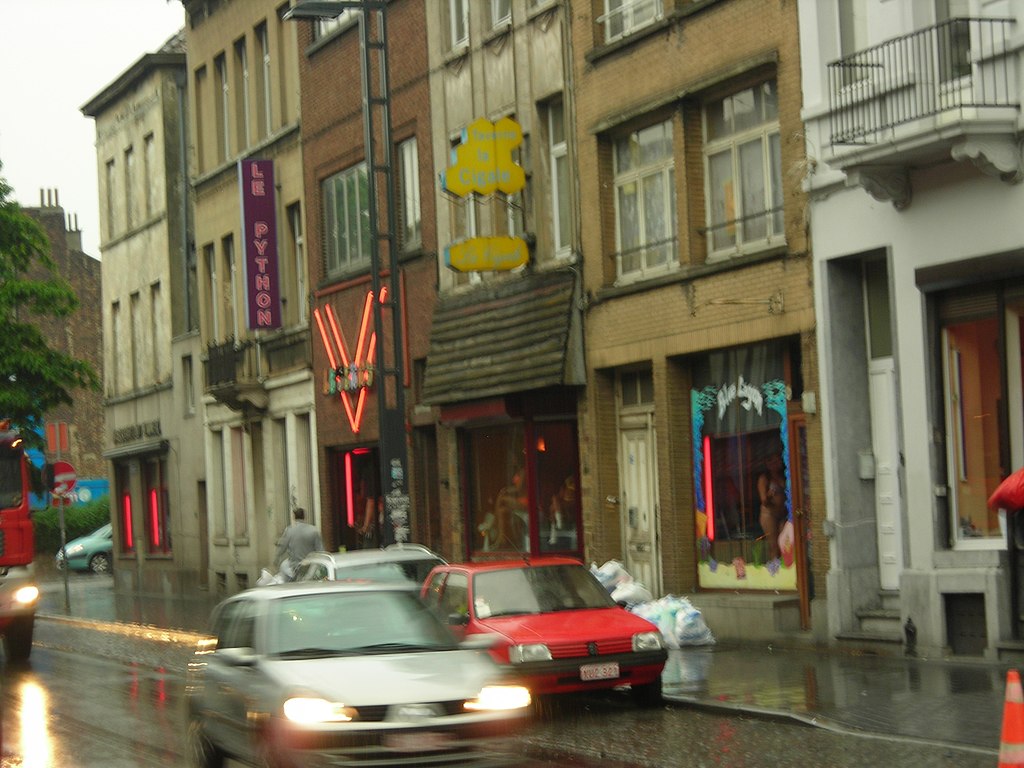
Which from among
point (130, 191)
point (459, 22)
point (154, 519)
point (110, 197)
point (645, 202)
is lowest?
point (154, 519)

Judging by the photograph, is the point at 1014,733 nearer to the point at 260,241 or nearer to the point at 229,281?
the point at 260,241

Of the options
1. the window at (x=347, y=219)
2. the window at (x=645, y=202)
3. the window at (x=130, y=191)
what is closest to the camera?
the window at (x=645, y=202)

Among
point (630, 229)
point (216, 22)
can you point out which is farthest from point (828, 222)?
point (216, 22)

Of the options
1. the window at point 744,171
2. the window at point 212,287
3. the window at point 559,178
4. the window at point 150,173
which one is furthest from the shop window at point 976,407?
the window at point 150,173

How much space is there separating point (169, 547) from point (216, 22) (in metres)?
14.0

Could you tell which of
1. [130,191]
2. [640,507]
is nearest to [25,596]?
[640,507]

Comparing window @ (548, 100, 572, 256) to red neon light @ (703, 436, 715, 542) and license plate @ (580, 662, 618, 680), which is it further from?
license plate @ (580, 662, 618, 680)

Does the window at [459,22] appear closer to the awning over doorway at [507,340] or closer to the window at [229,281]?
the awning over doorway at [507,340]

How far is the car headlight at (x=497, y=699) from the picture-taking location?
10.6 m

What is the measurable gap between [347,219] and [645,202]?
10.9 metres

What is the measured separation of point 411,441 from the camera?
103 ft

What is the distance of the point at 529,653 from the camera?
52.3 feet

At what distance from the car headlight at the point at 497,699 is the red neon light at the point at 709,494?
12.4 metres

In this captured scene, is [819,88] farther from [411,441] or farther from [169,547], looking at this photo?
[169,547]
